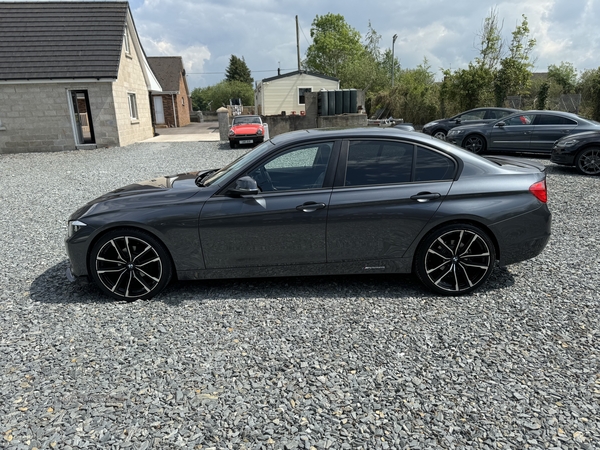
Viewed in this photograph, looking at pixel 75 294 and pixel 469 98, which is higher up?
pixel 469 98

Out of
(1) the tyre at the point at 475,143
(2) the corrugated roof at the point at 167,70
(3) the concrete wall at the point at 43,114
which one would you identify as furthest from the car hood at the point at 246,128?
(2) the corrugated roof at the point at 167,70

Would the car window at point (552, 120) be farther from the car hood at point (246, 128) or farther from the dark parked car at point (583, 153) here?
the car hood at point (246, 128)

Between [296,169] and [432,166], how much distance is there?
1.28 meters

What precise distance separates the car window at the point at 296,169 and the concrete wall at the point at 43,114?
16483mm

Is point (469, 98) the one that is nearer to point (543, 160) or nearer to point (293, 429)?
point (543, 160)

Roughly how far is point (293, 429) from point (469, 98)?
71.6ft

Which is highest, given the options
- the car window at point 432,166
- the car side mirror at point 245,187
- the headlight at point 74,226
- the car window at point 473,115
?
the car window at point 473,115

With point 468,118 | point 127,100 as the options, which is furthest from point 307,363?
point 127,100

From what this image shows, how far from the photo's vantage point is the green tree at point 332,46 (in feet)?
206

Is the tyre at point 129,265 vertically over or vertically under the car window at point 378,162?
under

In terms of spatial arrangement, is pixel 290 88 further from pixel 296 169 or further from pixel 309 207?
pixel 309 207

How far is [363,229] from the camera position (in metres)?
3.96

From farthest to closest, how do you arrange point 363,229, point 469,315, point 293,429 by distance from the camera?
1. point 363,229
2. point 469,315
3. point 293,429

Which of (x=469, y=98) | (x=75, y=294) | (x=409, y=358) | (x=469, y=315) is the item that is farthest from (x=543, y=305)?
(x=469, y=98)
